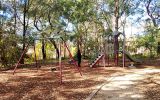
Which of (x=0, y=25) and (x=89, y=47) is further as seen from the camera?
(x=89, y=47)

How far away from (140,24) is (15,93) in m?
39.2

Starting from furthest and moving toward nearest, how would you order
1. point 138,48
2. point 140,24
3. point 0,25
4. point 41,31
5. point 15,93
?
1. point 140,24
2. point 138,48
3. point 41,31
4. point 0,25
5. point 15,93

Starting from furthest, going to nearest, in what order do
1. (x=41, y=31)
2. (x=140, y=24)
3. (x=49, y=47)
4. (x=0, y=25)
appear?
(x=49, y=47) → (x=140, y=24) → (x=41, y=31) → (x=0, y=25)

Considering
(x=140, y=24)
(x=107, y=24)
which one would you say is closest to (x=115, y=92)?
(x=107, y=24)

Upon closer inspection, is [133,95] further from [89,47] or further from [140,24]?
[140,24]

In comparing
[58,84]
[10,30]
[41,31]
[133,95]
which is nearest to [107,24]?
[41,31]

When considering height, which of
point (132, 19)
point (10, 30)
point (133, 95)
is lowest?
point (133, 95)

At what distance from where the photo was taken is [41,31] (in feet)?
129

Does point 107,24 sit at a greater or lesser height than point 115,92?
greater

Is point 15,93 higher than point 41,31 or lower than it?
lower

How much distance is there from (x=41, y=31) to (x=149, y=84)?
88.5 ft

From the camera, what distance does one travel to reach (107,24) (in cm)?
4616

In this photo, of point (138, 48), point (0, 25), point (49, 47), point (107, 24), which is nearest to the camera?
point (0, 25)

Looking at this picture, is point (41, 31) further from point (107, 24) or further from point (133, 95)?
point (133, 95)
